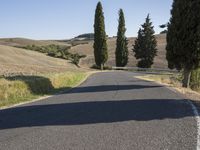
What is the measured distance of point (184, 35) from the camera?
3138cm

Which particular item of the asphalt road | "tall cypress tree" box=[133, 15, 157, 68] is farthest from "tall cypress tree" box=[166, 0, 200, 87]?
"tall cypress tree" box=[133, 15, 157, 68]

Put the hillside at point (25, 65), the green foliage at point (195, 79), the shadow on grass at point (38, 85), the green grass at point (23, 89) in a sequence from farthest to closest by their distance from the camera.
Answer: the hillside at point (25, 65) < the green foliage at point (195, 79) < the shadow on grass at point (38, 85) < the green grass at point (23, 89)

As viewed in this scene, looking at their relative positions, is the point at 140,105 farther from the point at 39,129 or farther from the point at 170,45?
the point at 170,45

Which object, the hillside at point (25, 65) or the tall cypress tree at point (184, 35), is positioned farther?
the hillside at point (25, 65)

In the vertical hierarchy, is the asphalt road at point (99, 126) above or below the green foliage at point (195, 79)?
above

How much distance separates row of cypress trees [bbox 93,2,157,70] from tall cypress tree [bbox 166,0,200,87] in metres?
47.4

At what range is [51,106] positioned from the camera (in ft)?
56.9

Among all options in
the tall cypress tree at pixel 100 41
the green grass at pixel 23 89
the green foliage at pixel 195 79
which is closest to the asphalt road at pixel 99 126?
the green grass at pixel 23 89

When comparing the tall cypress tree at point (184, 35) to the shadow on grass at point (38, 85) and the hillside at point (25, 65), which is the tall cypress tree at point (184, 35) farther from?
the hillside at point (25, 65)

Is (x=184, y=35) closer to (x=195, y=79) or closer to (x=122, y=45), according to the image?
(x=195, y=79)

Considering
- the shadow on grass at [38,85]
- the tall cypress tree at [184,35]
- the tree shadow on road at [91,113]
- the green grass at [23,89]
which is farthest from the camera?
the tall cypress tree at [184,35]

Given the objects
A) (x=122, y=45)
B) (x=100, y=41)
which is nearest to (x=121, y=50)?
(x=122, y=45)

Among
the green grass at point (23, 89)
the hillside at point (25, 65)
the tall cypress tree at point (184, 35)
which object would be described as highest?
the tall cypress tree at point (184, 35)

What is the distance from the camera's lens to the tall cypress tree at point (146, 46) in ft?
283
